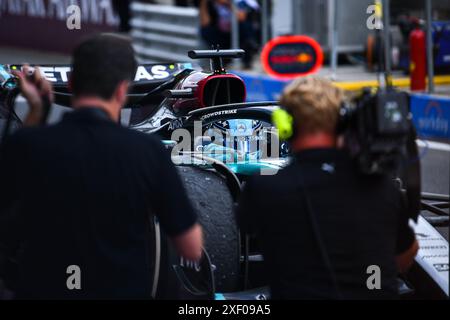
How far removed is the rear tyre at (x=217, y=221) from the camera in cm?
473

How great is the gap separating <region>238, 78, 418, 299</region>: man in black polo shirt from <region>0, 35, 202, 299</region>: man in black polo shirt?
0.28 metres

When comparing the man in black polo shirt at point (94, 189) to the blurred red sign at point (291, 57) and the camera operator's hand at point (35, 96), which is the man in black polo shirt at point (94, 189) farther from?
the blurred red sign at point (291, 57)

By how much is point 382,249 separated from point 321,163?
36cm

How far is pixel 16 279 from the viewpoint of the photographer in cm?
365

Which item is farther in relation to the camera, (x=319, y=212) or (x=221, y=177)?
(x=221, y=177)

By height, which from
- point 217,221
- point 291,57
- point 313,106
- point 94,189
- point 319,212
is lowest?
point 217,221

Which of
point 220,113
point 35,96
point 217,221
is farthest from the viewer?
point 220,113

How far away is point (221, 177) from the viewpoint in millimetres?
4848

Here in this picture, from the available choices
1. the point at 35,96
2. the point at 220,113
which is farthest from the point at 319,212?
the point at 220,113

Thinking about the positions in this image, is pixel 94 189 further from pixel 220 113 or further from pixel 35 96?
pixel 220 113

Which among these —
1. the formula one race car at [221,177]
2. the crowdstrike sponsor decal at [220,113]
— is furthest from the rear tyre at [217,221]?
the crowdstrike sponsor decal at [220,113]

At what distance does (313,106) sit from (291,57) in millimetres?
12368
